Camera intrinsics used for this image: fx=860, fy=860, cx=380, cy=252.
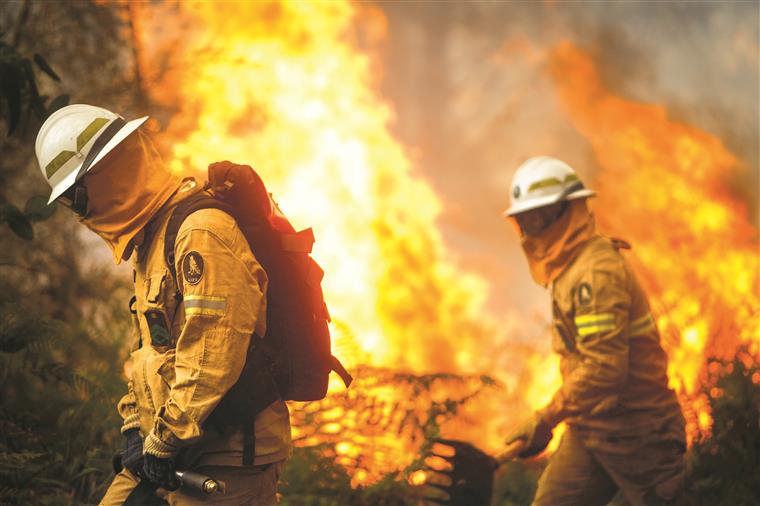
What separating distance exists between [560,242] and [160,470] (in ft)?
9.18

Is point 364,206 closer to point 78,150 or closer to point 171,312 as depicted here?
point 78,150

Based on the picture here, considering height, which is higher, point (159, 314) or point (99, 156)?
point (99, 156)

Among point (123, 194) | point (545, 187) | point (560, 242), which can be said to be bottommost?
point (560, 242)

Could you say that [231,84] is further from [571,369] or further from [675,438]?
[675,438]

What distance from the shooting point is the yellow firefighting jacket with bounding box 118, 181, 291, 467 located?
3.00m

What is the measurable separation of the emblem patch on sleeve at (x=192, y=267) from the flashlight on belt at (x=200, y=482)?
693 millimetres

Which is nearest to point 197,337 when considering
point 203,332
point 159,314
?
point 203,332

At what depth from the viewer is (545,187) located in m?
5.20

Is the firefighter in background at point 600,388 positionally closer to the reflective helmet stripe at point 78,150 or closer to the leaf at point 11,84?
the reflective helmet stripe at point 78,150

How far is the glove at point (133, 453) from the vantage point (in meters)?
3.26

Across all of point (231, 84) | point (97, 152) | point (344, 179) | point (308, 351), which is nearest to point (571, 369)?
point (308, 351)

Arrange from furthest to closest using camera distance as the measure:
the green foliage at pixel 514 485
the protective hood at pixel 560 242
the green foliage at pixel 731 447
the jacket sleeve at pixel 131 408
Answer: the green foliage at pixel 514 485 < the green foliage at pixel 731 447 < the protective hood at pixel 560 242 < the jacket sleeve at pixel 131 408

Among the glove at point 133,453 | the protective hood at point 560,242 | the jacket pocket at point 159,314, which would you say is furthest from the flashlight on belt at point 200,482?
the protective hood at point 560,242

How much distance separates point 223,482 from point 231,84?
5.70 metres
